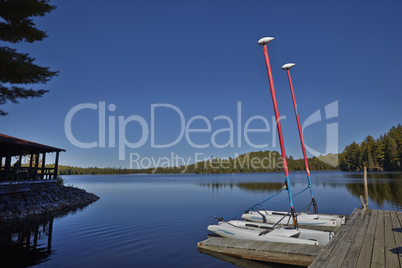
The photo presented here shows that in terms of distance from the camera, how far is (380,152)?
9581 centimetres

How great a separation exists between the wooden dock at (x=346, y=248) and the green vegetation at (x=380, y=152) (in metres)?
98.1

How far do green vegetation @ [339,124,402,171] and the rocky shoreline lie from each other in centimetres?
10255

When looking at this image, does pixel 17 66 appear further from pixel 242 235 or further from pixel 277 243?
pixel 277 243

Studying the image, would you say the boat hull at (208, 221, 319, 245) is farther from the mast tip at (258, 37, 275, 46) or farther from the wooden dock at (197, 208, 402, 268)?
the mast tip at (258, 37, 275, 46)

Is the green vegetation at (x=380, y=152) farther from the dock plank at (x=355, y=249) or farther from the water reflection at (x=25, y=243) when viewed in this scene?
the water reflection at (x=25, y=243)

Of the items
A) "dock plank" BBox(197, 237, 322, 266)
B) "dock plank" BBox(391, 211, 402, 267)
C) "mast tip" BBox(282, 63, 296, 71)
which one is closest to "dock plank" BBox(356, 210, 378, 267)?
"dock plank" BBox(391, 211, 402, 267)

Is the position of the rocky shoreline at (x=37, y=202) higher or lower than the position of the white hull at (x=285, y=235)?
higher

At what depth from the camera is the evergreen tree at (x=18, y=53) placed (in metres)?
10.9

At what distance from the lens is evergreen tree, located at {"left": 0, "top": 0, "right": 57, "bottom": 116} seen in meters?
10.9

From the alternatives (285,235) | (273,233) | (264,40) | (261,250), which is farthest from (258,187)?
(261,250)

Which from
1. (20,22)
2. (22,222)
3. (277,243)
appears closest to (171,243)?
(277,243)

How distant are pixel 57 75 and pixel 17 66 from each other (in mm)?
1785

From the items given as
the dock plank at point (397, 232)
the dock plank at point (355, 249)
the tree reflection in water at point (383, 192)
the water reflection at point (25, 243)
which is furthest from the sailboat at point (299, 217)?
the tree reflection in water at point (383, 192)

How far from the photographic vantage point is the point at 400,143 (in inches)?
3322
